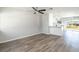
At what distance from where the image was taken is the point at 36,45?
1.67 metres

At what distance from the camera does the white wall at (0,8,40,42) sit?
5.36 feet

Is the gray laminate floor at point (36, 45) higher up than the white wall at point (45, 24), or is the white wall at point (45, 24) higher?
the white wall at point (45, 24)

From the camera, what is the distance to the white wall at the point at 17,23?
5.36 ft

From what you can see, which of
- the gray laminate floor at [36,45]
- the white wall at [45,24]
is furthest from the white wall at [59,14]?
the gray laminate floor at [36,45]

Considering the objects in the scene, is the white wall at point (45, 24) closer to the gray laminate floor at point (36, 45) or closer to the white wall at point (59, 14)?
the white wall at point (59, 14)

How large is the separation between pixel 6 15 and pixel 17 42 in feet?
1.65

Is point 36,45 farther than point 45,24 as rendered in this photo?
No

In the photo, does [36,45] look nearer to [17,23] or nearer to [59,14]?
[17,23]

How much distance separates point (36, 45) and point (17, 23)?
0.52m

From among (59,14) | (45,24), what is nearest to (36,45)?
(45,24)

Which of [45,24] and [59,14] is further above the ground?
[59,14]

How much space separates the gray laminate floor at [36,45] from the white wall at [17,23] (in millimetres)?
108
